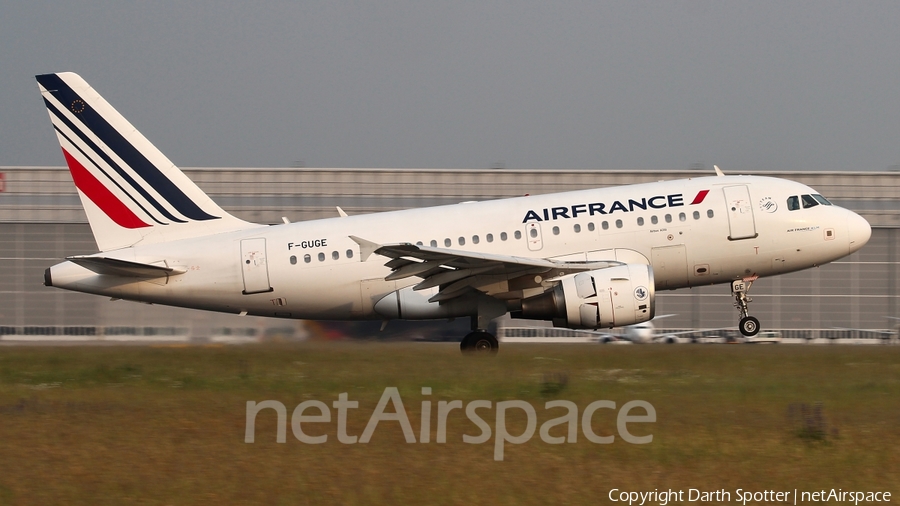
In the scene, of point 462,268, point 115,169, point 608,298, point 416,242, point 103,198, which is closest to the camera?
point 608,298

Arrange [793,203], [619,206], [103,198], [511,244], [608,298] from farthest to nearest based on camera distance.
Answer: [103,198] < [793,203] < [511,244] < [619,206] < [608,298]

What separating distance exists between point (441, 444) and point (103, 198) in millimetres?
15176

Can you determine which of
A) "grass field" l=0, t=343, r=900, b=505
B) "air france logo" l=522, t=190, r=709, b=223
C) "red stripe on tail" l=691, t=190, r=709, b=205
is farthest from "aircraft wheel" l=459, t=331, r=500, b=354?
"red stripe on tail" l=691, t=190, r=709, b=205

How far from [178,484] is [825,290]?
46.7m

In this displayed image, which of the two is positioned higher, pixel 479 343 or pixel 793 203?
pixel 793 203

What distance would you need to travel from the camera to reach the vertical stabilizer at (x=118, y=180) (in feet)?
76.7

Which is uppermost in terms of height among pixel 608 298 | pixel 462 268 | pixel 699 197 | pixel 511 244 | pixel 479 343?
pixel 699 197

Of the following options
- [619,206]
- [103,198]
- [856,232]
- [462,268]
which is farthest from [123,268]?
[856,232]

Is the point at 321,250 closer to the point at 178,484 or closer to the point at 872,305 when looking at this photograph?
the point at 178,484

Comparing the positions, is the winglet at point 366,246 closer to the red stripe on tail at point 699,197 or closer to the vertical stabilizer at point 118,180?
the vertical stabilizer at point 118,180

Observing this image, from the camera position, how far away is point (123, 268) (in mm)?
22219

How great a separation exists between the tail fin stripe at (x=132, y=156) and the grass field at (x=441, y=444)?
6.63m

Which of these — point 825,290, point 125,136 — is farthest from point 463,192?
point 125,136

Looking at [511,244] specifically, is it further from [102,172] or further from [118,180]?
[102,172]
